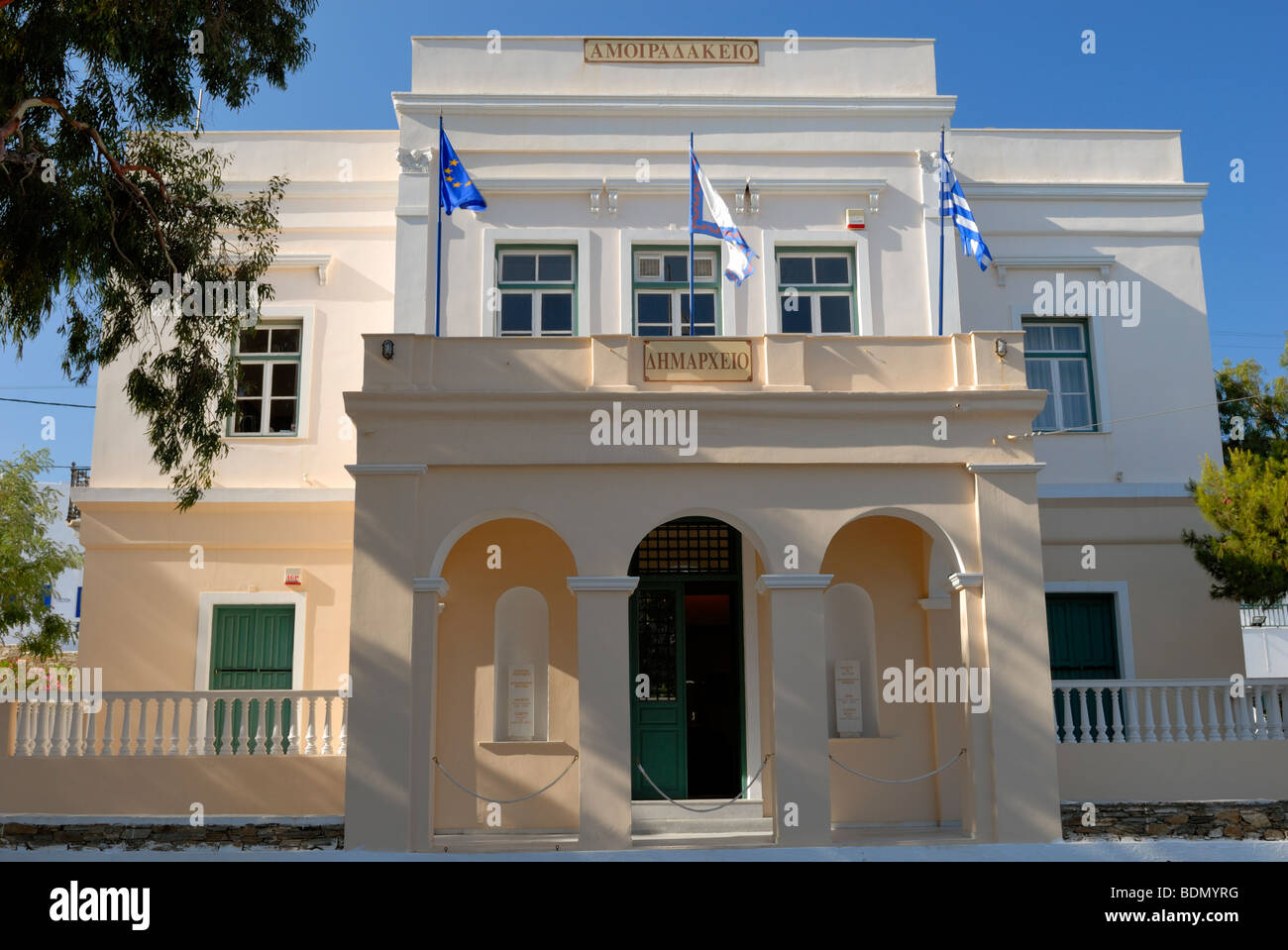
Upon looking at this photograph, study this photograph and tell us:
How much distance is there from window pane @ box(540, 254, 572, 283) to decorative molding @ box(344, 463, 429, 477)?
14.2 feet

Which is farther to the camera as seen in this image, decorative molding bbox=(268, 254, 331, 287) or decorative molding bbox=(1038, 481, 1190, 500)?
decorative molding bbox=(268, 254, 331, 287)

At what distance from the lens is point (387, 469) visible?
11.6m

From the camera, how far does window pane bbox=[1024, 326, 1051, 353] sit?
1612 cm

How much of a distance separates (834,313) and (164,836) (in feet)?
32.0

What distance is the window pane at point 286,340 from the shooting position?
15789 mm

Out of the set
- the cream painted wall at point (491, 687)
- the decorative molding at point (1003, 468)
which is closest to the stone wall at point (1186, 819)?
the decorative molding at point (1003, 468)

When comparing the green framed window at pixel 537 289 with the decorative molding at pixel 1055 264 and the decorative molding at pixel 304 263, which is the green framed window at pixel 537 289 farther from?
the decorative molding at pixel 1055 264

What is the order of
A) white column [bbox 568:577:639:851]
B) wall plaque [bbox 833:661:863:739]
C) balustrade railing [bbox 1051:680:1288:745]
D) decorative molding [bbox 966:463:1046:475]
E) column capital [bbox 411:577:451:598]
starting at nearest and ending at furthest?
white column [bbox 568:577:639:851], column capital [bbox 411:577:451:598], decorative molding [bbox 966:463:1046:475], balustrade railing [bbox 1051:680:1288:745], wall plaque [bbox 833:661:863:739]

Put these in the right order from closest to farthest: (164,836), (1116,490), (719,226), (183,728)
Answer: (164,836) → (183,728) → (719,226) → (1116,490)

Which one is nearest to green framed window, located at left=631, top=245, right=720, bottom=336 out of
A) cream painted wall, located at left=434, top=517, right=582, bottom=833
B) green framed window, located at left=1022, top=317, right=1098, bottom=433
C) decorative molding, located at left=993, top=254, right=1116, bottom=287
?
cream painted wall, located at left=434, top=517, right=582, bottom=833

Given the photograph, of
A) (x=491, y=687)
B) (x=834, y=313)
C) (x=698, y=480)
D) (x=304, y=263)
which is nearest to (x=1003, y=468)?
(x=698, y=480)

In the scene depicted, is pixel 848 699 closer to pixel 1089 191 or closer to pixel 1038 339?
pixel 1038 339

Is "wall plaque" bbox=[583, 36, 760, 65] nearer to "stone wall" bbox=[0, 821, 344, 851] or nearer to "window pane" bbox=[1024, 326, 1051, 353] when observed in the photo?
"window pane" bbox=[1024, 326, 1051, 353]

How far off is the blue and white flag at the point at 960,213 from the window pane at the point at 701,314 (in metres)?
3.04
